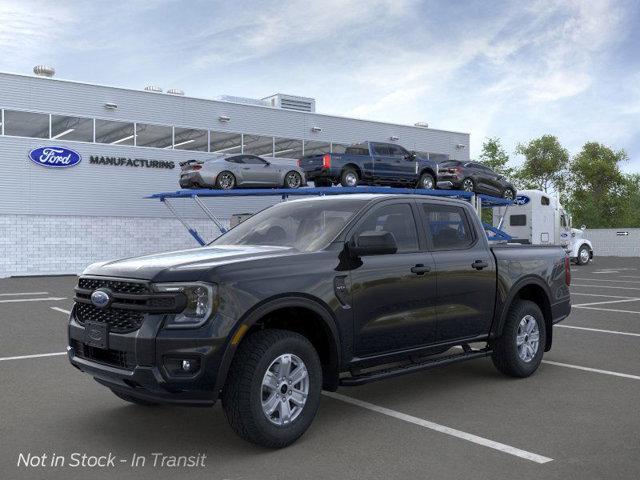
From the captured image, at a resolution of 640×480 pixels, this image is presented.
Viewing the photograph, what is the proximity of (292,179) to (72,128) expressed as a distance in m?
9.77

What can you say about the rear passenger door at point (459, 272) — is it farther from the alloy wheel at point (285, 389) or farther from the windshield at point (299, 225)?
the alloy wheel at point (285, 389)

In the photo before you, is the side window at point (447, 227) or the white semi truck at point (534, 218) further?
the white semi truck at point (534, 218)

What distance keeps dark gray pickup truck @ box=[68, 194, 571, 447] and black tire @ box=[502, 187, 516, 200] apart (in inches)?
834

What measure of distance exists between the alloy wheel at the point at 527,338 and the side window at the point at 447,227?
1118 millimetres

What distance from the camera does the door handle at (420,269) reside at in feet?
18.8

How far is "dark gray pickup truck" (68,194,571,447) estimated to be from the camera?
14.3ft

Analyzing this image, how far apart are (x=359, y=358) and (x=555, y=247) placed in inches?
137

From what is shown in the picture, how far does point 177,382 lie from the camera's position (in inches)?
169

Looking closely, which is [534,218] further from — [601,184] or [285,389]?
[601,184]

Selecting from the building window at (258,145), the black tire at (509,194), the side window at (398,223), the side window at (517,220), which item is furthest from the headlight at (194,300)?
the building window at (258,145)

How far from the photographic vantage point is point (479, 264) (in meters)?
6.41

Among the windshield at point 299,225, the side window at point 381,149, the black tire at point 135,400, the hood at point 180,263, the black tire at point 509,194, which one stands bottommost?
the black tire at point 135,400

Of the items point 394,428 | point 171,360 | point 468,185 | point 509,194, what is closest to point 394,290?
point 394,428

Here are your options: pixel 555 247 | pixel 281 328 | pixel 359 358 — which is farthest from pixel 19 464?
pixel 555 247
